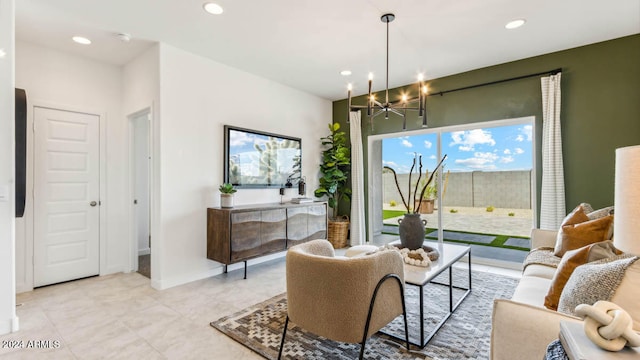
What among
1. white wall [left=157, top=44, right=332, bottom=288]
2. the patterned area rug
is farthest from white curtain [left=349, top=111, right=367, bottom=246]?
the patterned area rug

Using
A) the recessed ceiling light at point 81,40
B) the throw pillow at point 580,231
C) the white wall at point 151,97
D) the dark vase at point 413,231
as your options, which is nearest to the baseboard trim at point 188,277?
the white wall at point 151,97

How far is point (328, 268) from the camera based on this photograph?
1686mm

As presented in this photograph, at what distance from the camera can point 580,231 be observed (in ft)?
7.73

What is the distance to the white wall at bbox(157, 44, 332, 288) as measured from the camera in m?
3.42

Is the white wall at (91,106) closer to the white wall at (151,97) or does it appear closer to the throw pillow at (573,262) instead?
the white wall at (151,97)

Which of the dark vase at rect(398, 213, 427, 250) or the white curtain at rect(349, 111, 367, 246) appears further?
the white curtain at rect(349, 111, 367, 246)

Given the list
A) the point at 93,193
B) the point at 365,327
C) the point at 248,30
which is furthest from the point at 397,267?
the point at 93,193

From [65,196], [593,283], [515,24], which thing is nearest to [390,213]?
[515,24]

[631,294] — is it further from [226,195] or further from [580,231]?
[226,195]

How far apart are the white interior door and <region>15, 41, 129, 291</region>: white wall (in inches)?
3.0

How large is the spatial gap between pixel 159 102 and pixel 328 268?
112 inches

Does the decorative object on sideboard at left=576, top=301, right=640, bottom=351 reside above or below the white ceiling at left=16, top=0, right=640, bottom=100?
below

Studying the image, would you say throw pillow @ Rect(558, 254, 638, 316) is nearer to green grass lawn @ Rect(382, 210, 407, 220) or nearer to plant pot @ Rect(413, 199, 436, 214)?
plant pot @ Rect(413, 199, 436, 214)

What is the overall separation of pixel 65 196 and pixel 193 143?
1.62 m
